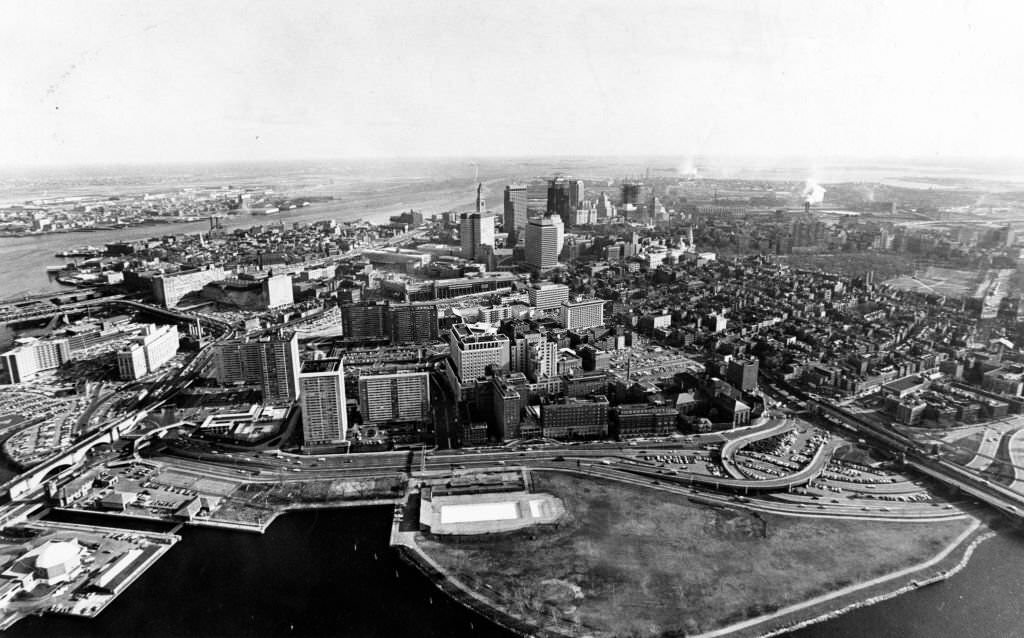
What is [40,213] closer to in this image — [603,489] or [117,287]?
[117,287]

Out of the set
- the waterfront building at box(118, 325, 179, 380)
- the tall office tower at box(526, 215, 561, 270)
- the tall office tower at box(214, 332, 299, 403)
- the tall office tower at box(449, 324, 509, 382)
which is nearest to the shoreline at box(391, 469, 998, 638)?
the tall office tower at box(449, 324, 509, 382)

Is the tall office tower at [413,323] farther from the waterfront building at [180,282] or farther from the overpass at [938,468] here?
the overpass at [938,468]

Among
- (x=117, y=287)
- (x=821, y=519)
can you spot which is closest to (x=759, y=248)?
(x=821, y=519)

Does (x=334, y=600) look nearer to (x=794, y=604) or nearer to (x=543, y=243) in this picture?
(x=794, y=604)

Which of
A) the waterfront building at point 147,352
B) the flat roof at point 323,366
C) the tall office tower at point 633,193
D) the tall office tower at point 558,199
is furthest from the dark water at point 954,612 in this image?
the tall office tower at point 633,193

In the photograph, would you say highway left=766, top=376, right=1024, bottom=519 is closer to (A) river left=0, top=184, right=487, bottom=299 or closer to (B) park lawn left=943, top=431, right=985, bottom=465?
(B) park lawn left=943, top=431, right=985, bottom=465
